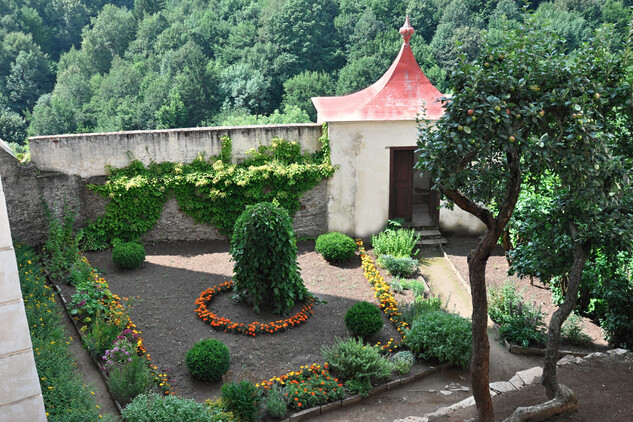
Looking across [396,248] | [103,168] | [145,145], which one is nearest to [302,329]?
[396,248]

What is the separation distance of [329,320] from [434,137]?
17.3 ft

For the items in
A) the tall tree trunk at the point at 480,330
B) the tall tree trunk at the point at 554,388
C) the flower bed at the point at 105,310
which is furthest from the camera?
the flower bed at the point at 105,310

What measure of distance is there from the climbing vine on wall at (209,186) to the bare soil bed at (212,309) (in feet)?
2.13

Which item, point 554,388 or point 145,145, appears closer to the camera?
point 554,388

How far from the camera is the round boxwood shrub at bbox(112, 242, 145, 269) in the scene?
11797 millimetres

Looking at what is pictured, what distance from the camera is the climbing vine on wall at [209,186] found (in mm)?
12977

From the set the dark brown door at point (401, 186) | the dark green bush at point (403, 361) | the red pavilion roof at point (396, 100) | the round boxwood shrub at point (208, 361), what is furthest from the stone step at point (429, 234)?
the round boxwood shrub at point (208, 361)

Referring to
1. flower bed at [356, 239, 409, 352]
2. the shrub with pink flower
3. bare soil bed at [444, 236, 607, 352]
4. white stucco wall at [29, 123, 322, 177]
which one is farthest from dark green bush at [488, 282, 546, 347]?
the shrub with pink flower

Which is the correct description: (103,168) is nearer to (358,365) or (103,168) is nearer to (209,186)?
(209,186)

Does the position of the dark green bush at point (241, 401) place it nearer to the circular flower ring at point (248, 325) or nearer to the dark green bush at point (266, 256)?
the circular flower ring at point (248, 325)

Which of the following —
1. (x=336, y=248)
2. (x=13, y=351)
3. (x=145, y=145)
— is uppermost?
(x=145, y=145)

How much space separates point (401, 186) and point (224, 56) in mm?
38445

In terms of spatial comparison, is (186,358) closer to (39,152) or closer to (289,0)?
(39,152)

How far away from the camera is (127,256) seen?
11.8 metres
